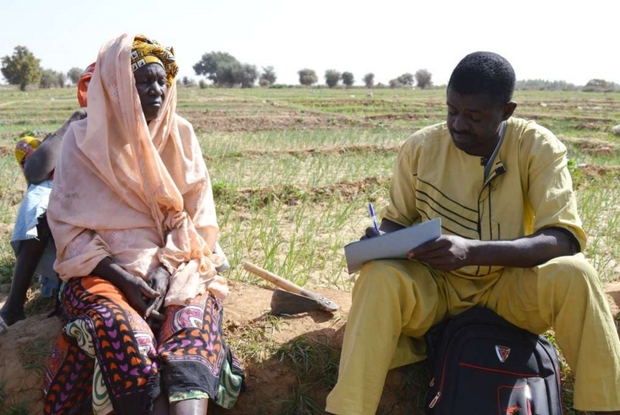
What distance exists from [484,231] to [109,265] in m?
1.49

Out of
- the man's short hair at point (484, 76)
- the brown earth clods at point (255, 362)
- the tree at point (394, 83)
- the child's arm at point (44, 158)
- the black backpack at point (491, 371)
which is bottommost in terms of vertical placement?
the tree at point (394, 83)

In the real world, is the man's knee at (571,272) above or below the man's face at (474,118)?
below

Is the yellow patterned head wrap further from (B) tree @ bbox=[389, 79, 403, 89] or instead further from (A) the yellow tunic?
(B) tree @ bbox=[389, 79, 403, 89]

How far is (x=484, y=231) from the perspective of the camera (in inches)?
90.9

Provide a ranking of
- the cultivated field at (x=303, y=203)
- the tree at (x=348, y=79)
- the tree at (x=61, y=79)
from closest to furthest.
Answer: the cultivated field at (x=303, y=203), the tree at (x=61, y=79), the tree at (x=348, y=79)

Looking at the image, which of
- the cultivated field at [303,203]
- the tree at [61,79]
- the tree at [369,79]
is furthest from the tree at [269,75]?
the cultivated field at [303,203]

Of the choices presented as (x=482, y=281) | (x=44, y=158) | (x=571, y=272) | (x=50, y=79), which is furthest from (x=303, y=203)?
(x=50, y=79)

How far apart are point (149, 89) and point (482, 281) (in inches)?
63.6

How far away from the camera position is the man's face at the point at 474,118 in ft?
7.11

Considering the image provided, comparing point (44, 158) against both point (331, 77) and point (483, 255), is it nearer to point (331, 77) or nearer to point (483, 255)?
point (483, 255)

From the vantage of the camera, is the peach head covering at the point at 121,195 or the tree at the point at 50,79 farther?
the tree at the point at 50,79

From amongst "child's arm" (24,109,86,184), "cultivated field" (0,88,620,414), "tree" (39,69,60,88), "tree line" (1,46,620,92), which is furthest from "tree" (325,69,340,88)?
"child's arm" (24,109,86,184)

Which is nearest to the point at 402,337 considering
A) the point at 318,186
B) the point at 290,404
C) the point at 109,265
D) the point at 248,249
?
the point at 290,404

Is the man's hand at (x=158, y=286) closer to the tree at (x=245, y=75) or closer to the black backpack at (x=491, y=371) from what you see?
the black backpack at (x=491, y=371)
